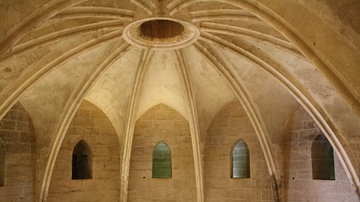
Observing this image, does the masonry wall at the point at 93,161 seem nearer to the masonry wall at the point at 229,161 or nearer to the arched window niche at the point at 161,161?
the arched window niche at the point at 161,161

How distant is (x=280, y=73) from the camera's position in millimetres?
9984

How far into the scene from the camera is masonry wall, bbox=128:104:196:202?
41.4 ft

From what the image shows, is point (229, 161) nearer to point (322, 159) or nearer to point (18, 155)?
point (322, 159)

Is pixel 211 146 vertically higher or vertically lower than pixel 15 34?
lower

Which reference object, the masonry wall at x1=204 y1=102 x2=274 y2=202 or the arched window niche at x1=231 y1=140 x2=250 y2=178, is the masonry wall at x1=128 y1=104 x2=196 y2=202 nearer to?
the masonry wall at x1=204 y1=102 x2=274 y2=202

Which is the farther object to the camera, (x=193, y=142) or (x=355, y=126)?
(x=193, y=142)

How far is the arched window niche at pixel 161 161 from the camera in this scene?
509 inches

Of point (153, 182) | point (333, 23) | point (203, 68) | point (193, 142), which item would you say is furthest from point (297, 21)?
point (153, 182)

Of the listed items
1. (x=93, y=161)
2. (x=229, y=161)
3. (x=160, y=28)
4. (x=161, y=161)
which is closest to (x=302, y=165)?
(x=229, y=161)

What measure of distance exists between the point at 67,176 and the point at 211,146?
365 cm

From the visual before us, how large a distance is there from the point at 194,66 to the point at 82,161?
12.7 ft

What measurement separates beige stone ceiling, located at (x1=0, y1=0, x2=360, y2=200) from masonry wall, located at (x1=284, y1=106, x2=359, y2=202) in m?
0.24

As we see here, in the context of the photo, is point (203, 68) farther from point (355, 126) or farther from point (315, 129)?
point (355, 126)

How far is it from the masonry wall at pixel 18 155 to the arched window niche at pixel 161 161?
10.2ft
